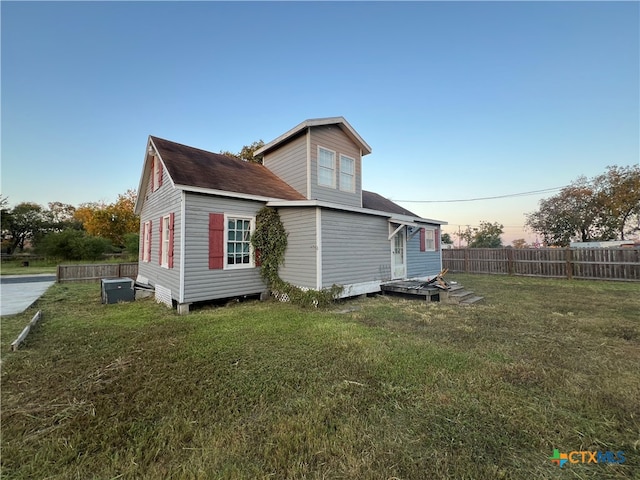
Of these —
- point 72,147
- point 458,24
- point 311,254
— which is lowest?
point 311,254

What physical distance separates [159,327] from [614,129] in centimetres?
1863

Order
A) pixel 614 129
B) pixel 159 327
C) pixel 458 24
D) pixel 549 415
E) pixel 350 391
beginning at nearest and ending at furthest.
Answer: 1. pixel 549 415
2. pixel 350 391
3. pixel 159 327
4. pixel 458 24
5. pixel 614 129

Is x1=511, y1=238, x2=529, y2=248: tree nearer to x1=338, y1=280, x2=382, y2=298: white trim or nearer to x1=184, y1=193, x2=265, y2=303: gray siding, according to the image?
x1=338, y1=280, x2=382, y2=298: white trim

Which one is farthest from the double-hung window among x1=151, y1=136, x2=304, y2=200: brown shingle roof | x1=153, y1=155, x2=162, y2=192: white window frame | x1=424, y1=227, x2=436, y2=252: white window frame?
x1=424, y1=227, x2=436, y2=252: white window frame

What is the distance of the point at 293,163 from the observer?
979cm

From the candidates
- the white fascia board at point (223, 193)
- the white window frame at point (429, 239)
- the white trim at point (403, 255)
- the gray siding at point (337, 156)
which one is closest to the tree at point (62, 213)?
the white fascia board at point (223, 193)

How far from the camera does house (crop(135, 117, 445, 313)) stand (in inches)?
277

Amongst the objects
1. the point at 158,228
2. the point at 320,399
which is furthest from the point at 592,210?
the point at 158,228

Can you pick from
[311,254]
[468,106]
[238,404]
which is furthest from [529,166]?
[238,404]

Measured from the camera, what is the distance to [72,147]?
1227 centimetres

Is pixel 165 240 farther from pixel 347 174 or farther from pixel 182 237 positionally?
pixel 347 174

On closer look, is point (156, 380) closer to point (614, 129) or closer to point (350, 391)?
point (350, 391)

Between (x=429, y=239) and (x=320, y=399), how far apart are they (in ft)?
37.1

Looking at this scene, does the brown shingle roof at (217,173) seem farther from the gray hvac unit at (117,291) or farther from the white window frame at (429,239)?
the white window frame at (429,239)
